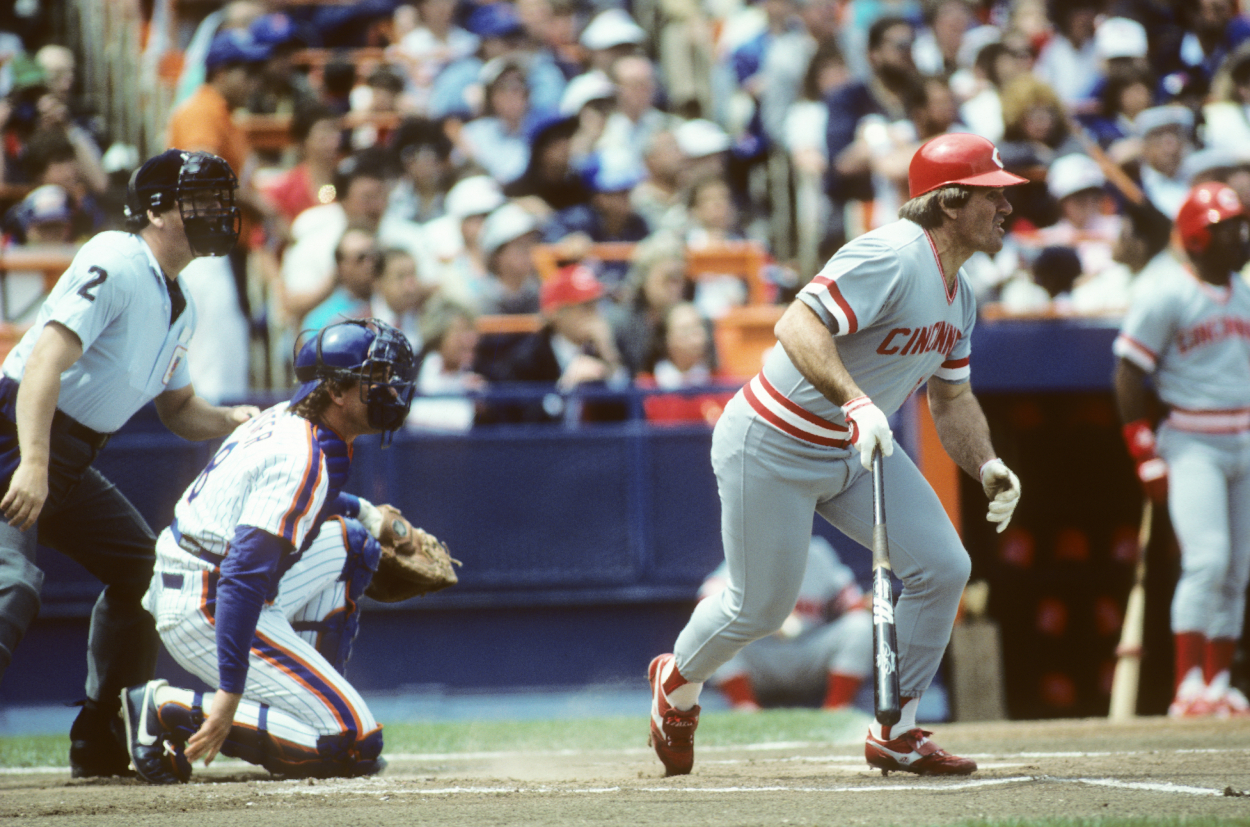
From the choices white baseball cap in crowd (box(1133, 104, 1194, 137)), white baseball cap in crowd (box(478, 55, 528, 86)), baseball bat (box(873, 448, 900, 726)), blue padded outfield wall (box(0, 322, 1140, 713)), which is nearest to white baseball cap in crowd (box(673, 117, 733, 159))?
white baseball cap in crowd (box(478, 55, 528, 86))

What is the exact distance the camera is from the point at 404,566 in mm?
5094

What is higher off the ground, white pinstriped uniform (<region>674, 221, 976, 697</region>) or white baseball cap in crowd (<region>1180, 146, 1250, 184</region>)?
white baseball cap in crowd (<region>1180, 146, 1250, 184</region>)

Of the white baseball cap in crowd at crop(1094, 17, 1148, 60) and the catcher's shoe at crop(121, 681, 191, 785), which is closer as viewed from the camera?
the catcher's shoe at crop(121, 681, 191, 785)

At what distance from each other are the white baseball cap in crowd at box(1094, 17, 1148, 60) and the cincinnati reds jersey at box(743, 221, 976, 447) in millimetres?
7739

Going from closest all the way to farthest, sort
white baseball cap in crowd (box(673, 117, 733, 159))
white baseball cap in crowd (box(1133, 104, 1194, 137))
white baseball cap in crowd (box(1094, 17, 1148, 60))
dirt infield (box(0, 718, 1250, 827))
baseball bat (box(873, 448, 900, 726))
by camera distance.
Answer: dirt infield (box(0, 718, 1250, 827))
baseball bat (box(873, 448, 900, 726))
white baseball cap in crowd (box(1133, 104, 1194, 137))
white baseball cap in crowd (box(673, 117, 733, 159))
white baseball cap in crowd (box(1094, 17, 1148, 60))

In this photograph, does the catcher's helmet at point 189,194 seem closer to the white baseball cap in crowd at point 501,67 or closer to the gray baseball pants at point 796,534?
the gray baseball pants at point 796,534

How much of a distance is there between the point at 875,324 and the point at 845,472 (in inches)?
18.0

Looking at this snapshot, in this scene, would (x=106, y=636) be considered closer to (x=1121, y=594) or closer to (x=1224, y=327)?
(x=1224, y=327)

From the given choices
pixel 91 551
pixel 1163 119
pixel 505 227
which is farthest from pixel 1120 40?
pixel 91 551

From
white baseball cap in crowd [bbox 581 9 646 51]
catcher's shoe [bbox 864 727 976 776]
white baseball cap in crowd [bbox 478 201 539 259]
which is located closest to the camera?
catcher's shoe [bbox 864 727 976 776]

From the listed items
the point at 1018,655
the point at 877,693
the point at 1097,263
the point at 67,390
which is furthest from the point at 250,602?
the point at 1097,263

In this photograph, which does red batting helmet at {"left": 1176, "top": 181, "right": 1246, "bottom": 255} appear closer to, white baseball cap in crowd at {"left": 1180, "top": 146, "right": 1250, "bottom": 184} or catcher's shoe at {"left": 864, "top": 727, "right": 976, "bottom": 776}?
white baseball cap in crowd at {"left": 1180, "top": 146, "right": 1250, "bottom": 184}

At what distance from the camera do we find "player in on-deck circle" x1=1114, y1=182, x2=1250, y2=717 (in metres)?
6.96

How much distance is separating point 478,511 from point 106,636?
309 cm
